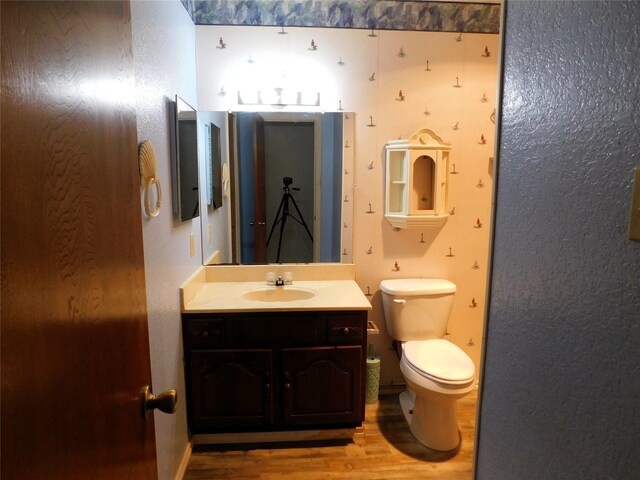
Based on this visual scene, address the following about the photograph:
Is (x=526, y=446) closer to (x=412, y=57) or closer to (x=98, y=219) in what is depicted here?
(x=98, y=219)

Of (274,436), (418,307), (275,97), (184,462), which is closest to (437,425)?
(418,307)

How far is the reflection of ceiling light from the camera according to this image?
8.10 ft

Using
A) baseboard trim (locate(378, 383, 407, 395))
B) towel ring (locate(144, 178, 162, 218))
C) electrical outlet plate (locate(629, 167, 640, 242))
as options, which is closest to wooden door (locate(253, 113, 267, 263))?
towel ring (locate(144, 178, 162, 218))

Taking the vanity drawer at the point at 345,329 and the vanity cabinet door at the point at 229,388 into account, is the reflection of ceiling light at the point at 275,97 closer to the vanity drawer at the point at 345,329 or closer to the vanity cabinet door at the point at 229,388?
the vanity drawer at the point at 345,329

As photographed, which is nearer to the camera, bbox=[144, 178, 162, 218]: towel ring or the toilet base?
bbox=[144, 178, 162, 218]: towel ring

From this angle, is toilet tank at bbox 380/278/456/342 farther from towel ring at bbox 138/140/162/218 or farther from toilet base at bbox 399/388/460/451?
towel ring at bbox 138/140/162/218

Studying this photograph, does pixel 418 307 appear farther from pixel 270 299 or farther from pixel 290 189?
pixel 290 189

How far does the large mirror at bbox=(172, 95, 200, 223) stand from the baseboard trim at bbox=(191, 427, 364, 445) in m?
1.19

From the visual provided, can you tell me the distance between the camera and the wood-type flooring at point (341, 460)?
204 cm

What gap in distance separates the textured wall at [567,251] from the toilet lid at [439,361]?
1026 mm

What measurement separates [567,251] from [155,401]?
917 millimetres

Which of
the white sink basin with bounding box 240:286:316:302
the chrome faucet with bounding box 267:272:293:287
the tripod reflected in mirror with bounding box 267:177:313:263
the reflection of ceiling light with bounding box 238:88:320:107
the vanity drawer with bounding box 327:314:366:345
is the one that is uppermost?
the reflection of ceiling light with bounding box 238:88:320:107

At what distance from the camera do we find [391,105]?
100 inches

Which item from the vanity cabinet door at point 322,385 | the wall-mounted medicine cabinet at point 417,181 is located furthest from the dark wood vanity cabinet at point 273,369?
the wall-mounted medicine cabinet at point 417,181
